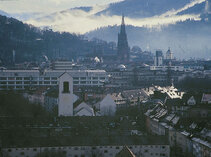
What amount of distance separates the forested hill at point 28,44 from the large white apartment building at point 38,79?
115 feet

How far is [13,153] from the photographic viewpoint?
26.3m

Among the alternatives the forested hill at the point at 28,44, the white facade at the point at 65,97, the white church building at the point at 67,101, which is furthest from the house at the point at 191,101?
the forested hill at the point at 28,44

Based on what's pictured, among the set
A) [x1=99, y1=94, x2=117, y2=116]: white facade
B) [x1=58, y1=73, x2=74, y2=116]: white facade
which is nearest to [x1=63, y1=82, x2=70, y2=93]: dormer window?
[x1=58, y1=73, x2=74, y2=116]: white facade

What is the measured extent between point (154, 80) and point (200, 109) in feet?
187

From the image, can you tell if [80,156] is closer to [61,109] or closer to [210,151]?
[210,151]

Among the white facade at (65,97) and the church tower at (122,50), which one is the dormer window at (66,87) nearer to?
the white facade at (65,97)

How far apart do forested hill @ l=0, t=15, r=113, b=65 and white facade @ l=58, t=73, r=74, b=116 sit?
233ft

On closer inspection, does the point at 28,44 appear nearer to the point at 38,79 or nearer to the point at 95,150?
the point at 38,79

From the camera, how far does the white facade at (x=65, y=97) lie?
38625mm

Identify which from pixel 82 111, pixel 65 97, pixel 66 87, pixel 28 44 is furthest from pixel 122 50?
pixel 82 111

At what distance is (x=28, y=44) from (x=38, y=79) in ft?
181

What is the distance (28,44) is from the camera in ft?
420

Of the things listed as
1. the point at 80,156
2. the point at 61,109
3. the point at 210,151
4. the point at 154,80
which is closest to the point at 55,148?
the point at 80,156

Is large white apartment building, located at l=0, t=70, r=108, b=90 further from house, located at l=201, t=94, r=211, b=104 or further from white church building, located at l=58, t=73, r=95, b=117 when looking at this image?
white church building, located at l=58, t=73, r=95, b=117
